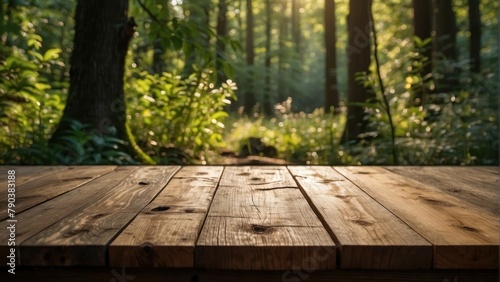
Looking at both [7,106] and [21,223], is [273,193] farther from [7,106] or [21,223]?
[7,106]

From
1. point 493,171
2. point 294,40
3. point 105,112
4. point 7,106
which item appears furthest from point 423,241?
point 294,40

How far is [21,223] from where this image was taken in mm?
1526

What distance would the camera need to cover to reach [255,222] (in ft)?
5.01

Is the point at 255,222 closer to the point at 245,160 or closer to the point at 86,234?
the point at 86,234

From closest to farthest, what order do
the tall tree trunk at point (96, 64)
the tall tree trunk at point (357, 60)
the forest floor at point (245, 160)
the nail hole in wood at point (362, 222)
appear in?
the nail hole in wood at point (362, 222)
the tall tree trunk at point (96, 64)
the forest floor at point (245, 160)
the tall tree trunk at point (357, 60)

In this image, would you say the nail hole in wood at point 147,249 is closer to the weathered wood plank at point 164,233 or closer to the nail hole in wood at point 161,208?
the weathered wood plank at point 164,233

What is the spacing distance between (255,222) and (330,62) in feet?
46.0

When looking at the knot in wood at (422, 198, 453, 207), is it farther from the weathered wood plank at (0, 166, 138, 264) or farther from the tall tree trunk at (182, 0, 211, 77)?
the tall tree trunk at (182, 0, 211, 77)

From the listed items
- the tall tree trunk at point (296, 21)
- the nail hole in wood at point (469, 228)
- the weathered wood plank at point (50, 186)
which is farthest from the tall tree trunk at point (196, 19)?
the tall tree trunk at point (296, 21)

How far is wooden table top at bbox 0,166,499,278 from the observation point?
1259 mm

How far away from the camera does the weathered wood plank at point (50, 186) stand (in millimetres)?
1889

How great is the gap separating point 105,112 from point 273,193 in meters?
3.19

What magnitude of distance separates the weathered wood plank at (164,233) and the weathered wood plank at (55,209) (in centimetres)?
28

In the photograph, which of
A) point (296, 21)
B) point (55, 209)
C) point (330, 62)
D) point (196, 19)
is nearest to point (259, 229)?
point (55, 209)
